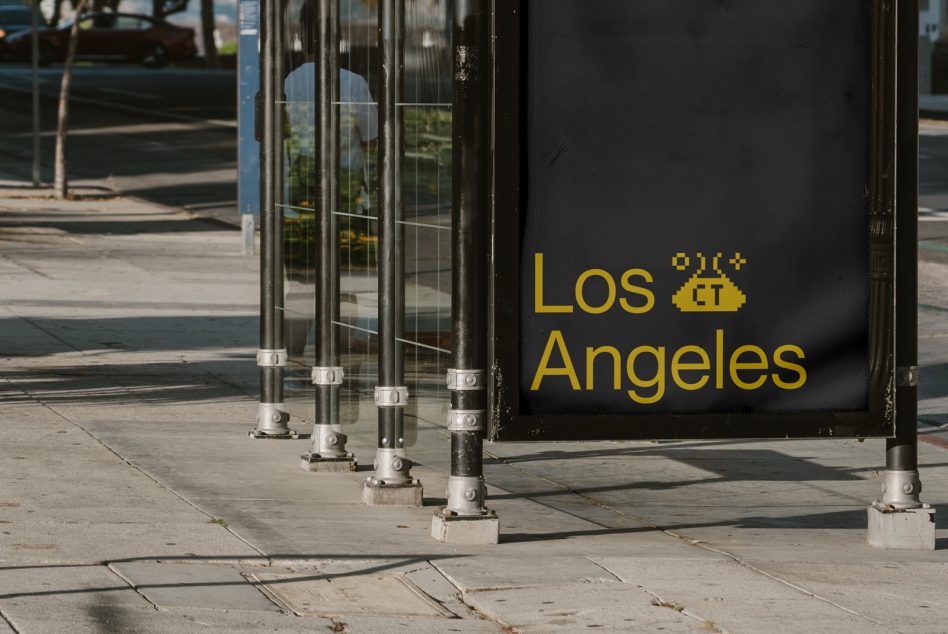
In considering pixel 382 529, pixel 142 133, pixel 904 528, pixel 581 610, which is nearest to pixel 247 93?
pixel 382 529

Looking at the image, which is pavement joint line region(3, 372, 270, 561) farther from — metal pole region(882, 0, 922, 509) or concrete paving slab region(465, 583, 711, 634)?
metal pole region(882, 0, 922, 509)

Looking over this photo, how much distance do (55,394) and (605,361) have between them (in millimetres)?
5783

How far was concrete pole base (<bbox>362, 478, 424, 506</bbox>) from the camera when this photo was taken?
9875 millimetres

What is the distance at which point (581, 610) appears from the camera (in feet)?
24.4

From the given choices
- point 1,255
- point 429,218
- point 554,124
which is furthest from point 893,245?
point 1,255

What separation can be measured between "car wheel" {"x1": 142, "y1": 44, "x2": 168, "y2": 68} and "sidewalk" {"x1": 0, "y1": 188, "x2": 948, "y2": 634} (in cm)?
4829

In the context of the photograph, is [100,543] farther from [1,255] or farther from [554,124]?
[1,255]

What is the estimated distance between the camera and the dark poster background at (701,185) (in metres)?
8.69

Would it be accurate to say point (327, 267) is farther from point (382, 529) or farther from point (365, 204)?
point (382, 529)

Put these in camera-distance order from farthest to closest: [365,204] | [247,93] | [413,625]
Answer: [247,93]
[365,204]
[413,625]

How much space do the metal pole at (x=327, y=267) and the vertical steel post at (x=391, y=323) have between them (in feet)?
3.36


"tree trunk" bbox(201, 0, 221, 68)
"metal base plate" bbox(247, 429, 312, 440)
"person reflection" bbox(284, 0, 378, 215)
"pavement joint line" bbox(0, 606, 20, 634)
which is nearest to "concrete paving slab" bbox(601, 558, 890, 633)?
"pavement joint line" bbox(0, 606, 20, 634)

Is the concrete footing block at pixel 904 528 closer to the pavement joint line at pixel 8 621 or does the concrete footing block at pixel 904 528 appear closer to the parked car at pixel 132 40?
the pavement joint line at pixel 8 621

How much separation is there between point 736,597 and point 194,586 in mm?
2208
